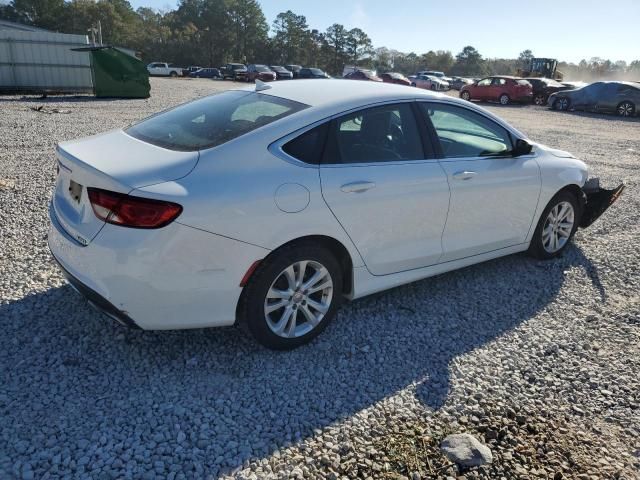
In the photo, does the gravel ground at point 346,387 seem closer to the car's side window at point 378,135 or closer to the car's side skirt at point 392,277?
the car's side skirt at point 392,277

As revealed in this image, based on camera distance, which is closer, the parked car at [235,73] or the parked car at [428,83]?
the parked car at [428,83]

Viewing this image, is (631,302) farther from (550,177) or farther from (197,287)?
(197,287)

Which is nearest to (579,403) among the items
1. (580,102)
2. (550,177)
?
(550,177)

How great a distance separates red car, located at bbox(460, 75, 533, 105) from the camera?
27266 millimetres

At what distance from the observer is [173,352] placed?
10.5 feet

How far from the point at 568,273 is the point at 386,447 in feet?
10.1

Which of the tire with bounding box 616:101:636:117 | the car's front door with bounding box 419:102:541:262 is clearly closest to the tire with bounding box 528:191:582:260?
the car's front door with bounding box 419:102:541:262

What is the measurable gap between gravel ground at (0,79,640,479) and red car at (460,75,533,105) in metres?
25.3

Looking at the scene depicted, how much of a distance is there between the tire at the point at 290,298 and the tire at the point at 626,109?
80.3ft

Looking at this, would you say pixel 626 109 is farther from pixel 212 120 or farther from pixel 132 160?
pixel 132 160

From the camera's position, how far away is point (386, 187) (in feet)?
11.1

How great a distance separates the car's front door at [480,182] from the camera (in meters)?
3.84

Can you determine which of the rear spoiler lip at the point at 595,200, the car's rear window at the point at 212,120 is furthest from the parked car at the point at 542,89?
the car's rear window at the point at 212,120

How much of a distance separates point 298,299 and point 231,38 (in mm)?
93136
